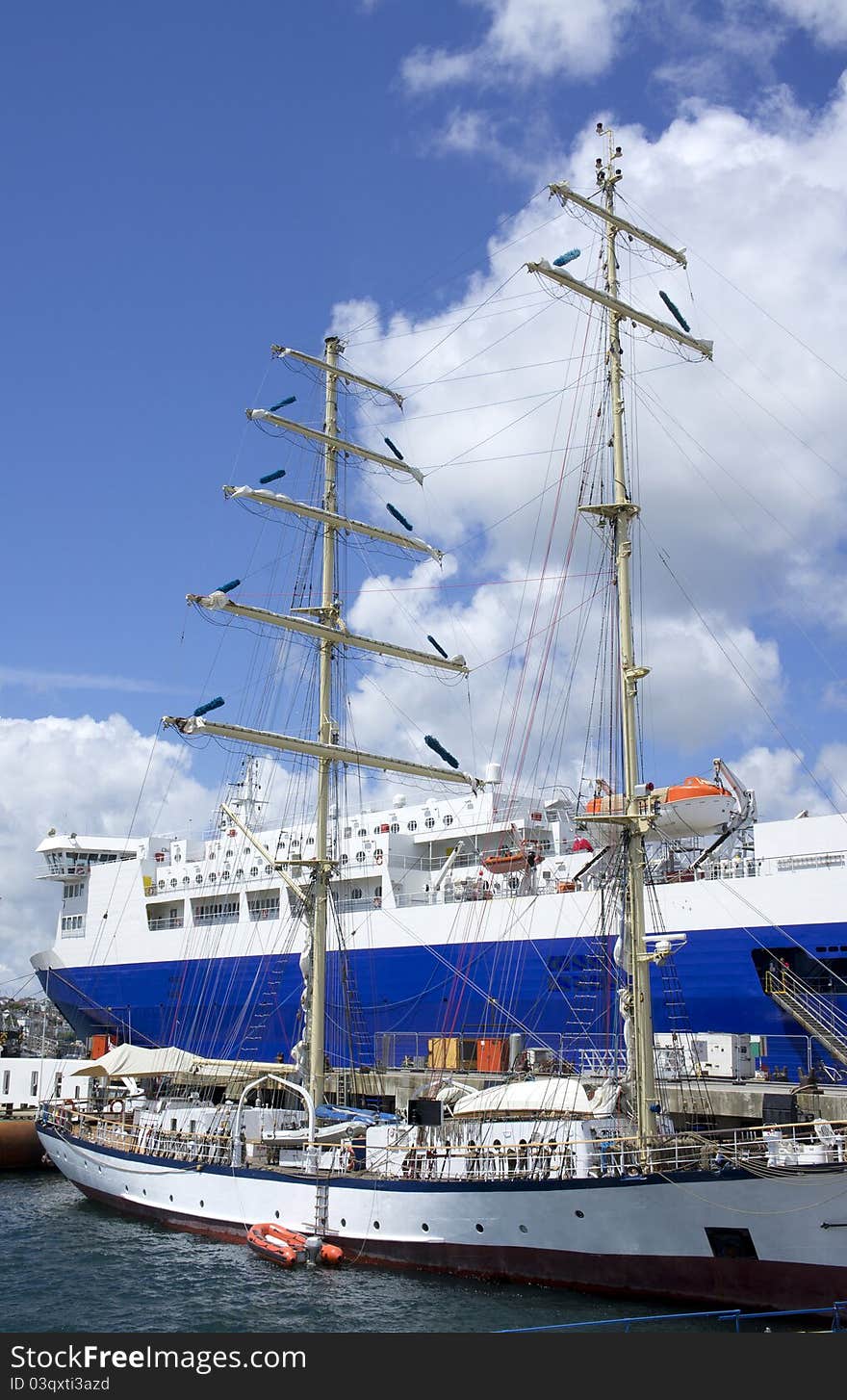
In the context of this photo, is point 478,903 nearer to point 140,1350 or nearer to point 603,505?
point 603,505

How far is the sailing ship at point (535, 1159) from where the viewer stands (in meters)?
17.3

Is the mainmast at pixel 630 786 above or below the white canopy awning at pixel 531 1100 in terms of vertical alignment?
above

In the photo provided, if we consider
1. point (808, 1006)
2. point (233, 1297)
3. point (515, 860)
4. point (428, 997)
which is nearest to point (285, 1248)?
point (233, 1297)

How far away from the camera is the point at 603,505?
22359 millimetres

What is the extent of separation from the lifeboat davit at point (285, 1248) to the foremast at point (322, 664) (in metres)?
4.32

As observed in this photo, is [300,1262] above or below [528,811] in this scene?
below

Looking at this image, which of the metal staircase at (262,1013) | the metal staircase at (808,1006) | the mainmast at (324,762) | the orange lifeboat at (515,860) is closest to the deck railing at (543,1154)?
the mainmast at (324,762)

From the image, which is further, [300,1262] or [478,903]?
[478,903]

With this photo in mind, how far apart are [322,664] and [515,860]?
11.0 metres

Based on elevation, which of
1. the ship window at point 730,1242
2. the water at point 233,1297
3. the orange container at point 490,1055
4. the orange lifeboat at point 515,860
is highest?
the orange lifeboat at point 515,860

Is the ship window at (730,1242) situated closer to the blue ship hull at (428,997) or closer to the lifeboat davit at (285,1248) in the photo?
the blue ship hull at (428,997)

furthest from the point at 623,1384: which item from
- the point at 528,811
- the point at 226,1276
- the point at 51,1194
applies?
the point at 528,811

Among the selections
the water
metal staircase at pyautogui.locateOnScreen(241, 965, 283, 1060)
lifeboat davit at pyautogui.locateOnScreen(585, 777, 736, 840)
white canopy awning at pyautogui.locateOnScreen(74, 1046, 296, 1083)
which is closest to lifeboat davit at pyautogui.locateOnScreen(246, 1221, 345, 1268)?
the water

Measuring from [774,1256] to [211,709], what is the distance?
18654 mm
